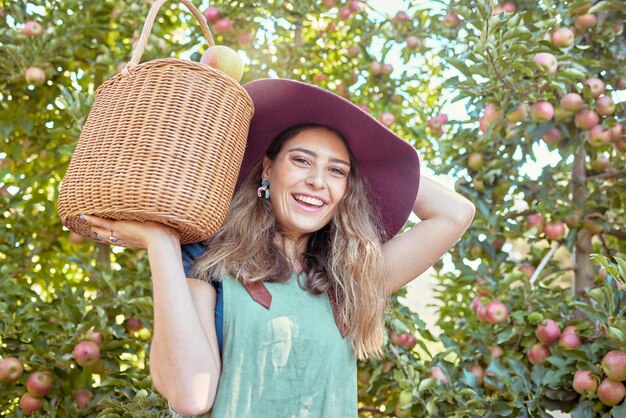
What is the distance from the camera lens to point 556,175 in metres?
3.13

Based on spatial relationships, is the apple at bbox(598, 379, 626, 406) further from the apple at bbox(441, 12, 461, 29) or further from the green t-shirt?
the apple at bbox(441, 12, 461, 29)

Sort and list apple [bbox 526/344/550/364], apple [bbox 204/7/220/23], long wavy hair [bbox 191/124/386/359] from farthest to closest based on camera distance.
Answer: apple [bbox 204/7/220/23]
apple [bbox 526/344/550/364]
long wavy hair [bbox 191/124/386/359]

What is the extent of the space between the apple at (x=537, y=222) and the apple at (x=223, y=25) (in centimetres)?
131

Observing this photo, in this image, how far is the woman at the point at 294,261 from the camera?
4.50 feet

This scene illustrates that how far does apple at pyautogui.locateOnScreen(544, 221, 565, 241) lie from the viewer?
290cm

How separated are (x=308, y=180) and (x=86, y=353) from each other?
4.06ft

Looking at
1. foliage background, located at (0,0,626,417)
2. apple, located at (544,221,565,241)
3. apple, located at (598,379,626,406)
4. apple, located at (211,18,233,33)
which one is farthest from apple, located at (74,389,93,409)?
apple, located at (544,221,565,241)

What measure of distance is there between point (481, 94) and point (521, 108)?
14 cm

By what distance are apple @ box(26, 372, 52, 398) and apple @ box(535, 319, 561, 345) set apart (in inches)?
59.9

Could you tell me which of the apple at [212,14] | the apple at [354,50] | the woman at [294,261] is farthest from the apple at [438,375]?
the apple at [212,14]

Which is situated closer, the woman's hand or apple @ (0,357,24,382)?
the woman's hand

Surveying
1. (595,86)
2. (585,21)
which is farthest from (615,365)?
(585,21)

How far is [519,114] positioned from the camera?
106 inches

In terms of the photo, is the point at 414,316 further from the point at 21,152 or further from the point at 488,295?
the point at 21,152
